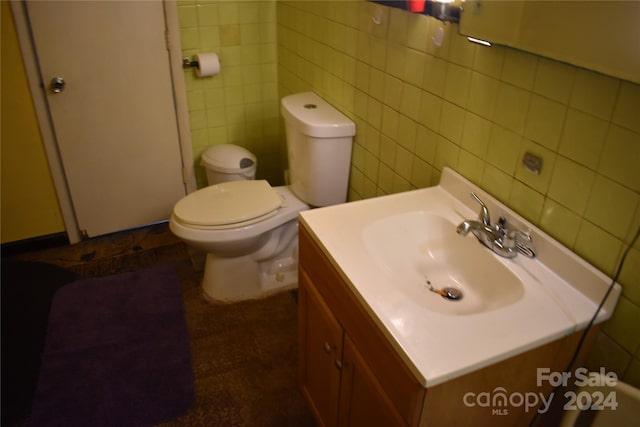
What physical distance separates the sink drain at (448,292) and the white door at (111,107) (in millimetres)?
1823

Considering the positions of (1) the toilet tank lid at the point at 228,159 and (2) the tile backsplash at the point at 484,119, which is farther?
(1) the toilet tank lid at the point at 228,159

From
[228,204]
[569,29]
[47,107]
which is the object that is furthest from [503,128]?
[47,107]

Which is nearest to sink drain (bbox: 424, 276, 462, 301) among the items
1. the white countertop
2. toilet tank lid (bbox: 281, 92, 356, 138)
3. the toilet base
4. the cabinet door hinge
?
the white countertop

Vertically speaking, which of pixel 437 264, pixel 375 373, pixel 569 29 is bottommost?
pixel 375 373

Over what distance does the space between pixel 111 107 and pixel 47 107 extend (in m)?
0.28

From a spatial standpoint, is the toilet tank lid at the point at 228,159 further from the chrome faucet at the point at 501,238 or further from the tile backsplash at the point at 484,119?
the chrome faucet at the point at 501,238

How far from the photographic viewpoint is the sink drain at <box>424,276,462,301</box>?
129 centimetres

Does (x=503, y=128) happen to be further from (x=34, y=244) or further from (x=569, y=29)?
(x=34, y=244)

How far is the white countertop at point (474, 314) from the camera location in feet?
3.22

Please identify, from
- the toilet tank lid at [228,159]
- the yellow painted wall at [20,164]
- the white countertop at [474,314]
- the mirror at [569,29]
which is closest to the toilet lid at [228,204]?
the toilet tank lid at [228,159]

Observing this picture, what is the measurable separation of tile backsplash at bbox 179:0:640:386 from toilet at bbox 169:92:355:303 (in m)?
0.09

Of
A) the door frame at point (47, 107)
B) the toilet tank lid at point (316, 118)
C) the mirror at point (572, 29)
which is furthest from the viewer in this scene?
the door frame at point (47, 107)

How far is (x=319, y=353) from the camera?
153 centimetres

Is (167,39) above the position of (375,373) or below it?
above
